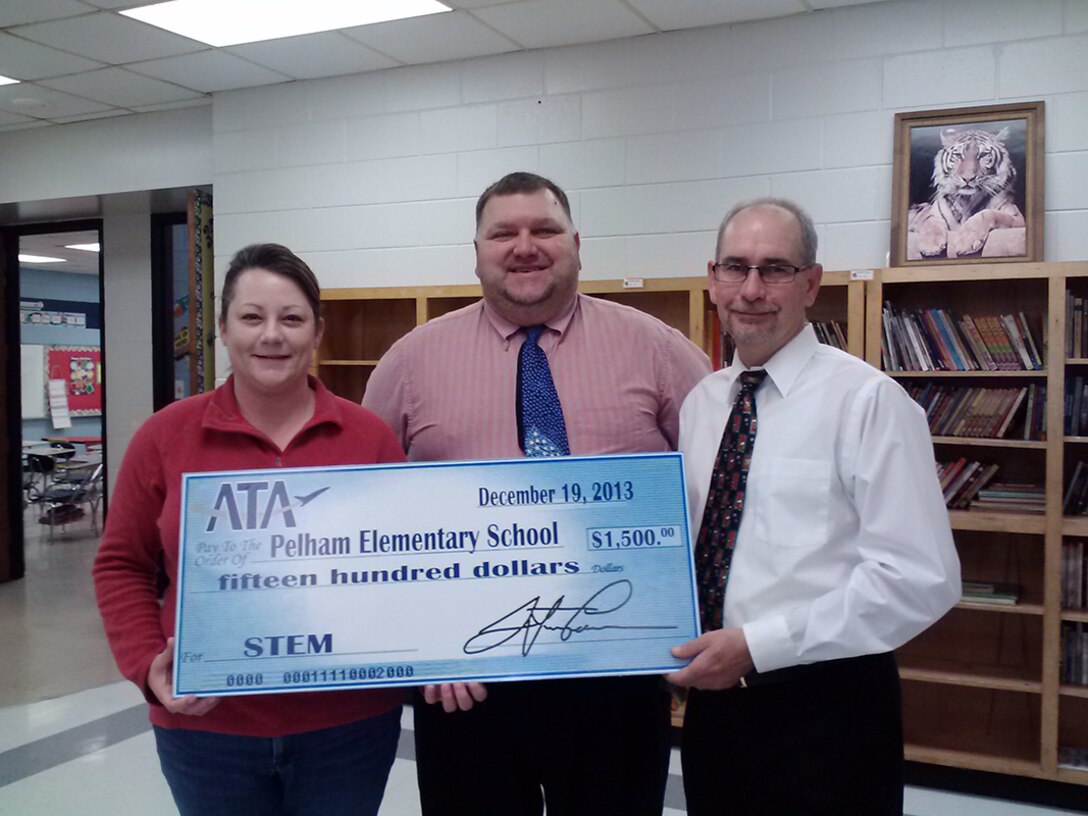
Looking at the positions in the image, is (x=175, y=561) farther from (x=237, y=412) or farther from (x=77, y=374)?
(x=77, y=374)

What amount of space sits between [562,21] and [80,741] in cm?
370

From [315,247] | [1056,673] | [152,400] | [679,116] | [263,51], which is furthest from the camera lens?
[152,400]

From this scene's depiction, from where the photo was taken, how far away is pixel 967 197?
11.0 feet

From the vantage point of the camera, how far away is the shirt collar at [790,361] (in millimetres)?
1540

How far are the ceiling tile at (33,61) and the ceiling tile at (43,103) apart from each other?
0.25 metres

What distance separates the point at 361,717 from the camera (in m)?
1.52

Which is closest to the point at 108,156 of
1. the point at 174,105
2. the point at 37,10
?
the point at 174,105

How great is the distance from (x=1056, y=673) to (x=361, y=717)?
267 cm

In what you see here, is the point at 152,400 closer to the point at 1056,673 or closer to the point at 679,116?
the point at 679,116

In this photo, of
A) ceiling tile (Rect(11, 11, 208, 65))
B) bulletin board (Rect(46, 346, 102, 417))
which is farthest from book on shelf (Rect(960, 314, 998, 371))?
bulletin board (Rect(46, 346, 102, 417))

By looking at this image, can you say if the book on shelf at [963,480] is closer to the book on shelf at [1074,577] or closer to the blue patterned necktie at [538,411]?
the book on shelf at [1074,577]

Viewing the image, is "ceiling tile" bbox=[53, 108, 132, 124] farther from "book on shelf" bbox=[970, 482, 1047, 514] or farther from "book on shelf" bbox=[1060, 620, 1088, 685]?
"book on shelf" bbox=[1060, 620, 1088, 685]

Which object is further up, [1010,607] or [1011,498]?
[1011,498]

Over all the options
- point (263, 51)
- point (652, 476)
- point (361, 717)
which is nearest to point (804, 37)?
point (263, 51)
